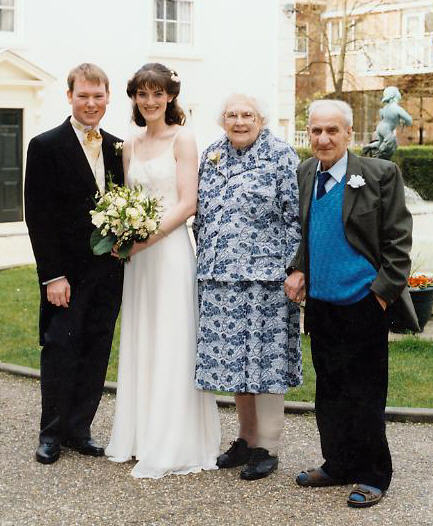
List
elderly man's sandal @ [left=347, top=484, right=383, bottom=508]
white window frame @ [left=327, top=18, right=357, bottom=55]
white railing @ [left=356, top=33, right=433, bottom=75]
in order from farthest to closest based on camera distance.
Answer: white window frame @ [left=327, top=18, right=357, bottom=55]
white railing @ [left=356, top=33, right=433, bottom=75]
elderly man's sandal @ [left=347, top=484, right=383, bottom=508]

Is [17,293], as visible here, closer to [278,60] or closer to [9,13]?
[9,13]

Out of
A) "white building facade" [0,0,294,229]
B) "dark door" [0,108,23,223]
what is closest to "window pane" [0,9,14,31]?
"white building facade" [0,0,294,229]

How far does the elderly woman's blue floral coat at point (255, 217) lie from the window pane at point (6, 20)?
51.6ft

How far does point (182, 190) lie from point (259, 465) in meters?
1.54

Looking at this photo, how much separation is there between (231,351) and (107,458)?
1.06 meters

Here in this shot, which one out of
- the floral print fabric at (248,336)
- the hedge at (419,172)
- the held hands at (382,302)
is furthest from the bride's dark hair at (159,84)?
the hedge at (419,172)

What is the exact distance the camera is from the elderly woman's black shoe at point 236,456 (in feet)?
16.8

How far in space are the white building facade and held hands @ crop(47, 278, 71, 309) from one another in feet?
45.6

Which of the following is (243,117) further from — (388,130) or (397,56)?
(397,56)

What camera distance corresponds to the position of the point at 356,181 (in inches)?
173

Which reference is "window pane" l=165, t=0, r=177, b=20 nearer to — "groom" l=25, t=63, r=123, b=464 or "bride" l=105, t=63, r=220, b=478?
"groom" l=25, t=63, r=123, b=464

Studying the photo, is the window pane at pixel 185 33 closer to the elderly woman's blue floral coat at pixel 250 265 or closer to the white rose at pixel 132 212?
the elderly woman's blue floral coat at pixel 250 265

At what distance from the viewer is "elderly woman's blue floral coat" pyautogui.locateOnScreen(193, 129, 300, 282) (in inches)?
187

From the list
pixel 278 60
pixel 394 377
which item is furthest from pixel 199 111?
pixel 394 377
